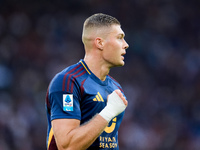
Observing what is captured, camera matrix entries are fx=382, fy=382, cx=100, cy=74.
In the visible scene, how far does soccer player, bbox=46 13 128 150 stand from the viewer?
297cm

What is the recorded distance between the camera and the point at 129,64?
10977 millimetres

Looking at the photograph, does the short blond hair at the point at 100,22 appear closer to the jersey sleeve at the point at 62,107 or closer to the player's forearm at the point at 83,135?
the jersey sleeve at the point at 62,107

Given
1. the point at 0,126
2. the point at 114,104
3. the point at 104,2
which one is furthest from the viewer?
the point at 104,2

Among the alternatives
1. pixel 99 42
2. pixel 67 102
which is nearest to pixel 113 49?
pixel 99 42

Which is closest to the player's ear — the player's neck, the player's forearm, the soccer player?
the soccer player

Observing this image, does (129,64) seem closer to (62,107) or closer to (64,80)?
(64,80)

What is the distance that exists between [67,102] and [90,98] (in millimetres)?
235

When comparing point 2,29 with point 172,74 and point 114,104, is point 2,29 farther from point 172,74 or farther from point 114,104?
point 114,104

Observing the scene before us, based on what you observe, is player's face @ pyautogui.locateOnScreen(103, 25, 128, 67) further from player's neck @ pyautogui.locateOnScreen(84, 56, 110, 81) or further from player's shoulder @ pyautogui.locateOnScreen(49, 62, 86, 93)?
player's shoulder @ pyautogui.locateOnScreen(49, 62, 86, 93)

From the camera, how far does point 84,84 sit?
129 inches

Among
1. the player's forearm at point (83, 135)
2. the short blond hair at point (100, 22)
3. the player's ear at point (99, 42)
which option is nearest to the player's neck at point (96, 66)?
the player's ear at point (99, 42)

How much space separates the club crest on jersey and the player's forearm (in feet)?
0.62

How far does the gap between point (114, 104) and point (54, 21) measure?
27.5 ft

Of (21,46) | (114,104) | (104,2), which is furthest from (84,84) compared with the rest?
(104,2)
